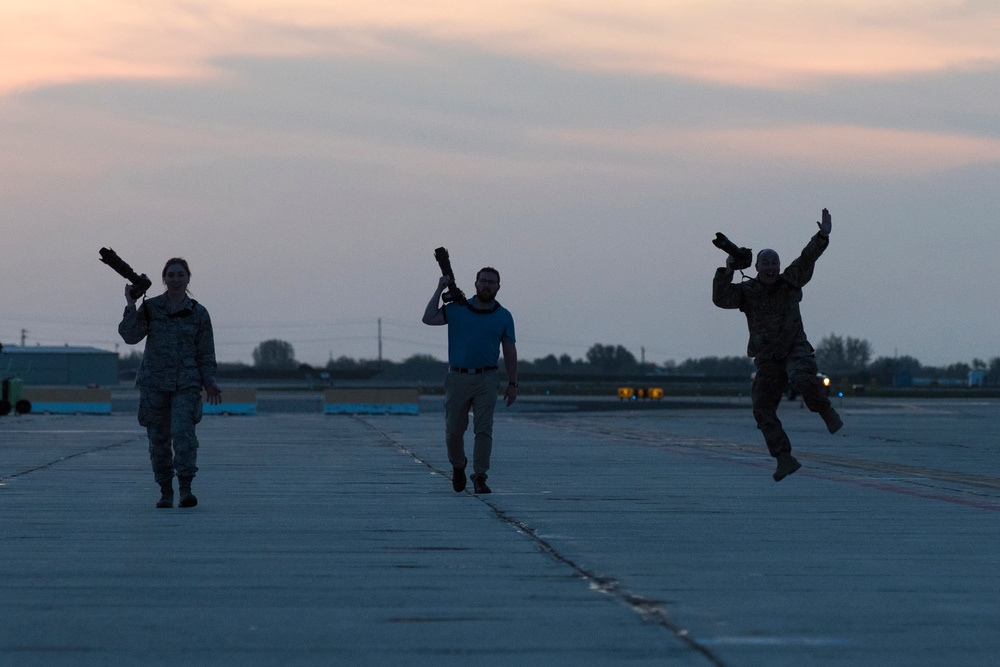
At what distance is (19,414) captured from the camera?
41094 mm


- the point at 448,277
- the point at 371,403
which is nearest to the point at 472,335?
the point at 448,277

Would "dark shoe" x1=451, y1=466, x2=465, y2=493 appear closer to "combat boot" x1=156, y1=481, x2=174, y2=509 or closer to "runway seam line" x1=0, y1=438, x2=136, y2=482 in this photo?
"combat boot" x1=156, y1=481, x2=174, y2=509

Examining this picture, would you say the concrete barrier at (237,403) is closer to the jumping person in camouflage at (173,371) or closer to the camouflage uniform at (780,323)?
the jumping person in camouflage at (173,371)

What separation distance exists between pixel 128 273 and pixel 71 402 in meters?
35.7

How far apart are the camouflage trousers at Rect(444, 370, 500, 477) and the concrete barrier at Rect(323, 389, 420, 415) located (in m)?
31.3

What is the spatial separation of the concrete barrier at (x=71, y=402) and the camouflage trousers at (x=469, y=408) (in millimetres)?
33240

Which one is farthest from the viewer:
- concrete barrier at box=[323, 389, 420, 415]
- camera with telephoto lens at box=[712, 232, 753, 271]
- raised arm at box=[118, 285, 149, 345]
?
concrete barrier at box=[323, 389, 420, 415]

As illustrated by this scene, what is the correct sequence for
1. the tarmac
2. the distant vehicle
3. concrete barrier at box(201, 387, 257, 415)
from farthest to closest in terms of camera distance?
concrete barrier at box(201, 387, 257, 415)
the distant vehicle
the tarmac

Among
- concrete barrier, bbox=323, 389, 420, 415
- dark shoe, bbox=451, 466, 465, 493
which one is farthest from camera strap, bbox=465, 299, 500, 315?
concrete barrier, bbox=323, 389, 420, 415

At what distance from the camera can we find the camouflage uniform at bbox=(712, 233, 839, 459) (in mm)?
11516

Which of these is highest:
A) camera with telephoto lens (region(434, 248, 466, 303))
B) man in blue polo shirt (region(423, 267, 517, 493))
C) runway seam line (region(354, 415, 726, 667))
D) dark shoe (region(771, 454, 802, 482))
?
camera with telephoto lens (region(434, 248, 466, 303))

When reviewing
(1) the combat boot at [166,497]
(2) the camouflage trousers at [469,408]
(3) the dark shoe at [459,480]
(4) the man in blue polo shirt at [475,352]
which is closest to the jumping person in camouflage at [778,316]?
(4) the man in blue polo shirt at [475,352]

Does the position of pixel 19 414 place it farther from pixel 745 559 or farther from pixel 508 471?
pixel 745 559

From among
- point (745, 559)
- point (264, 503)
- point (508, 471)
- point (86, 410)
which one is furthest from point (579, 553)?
point (86, 410)
